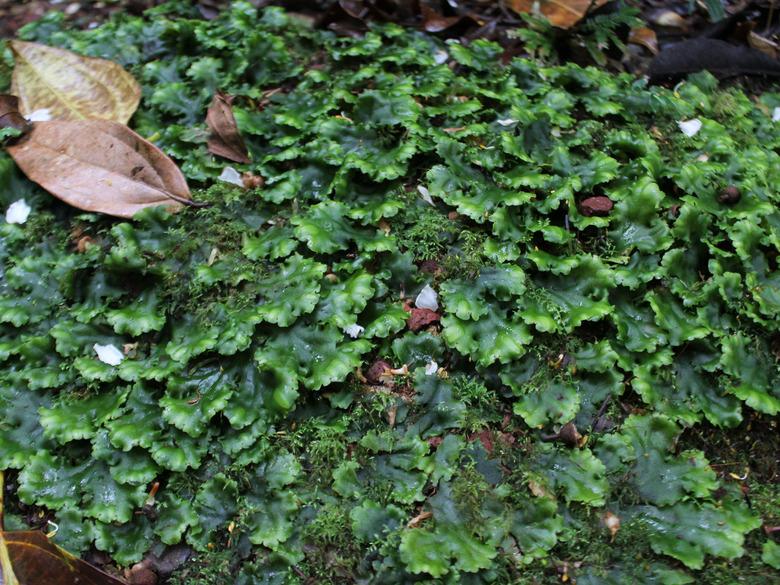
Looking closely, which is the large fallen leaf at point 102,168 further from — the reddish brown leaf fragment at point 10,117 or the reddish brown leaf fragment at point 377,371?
the reddish brown leaf fragment at point 377,371

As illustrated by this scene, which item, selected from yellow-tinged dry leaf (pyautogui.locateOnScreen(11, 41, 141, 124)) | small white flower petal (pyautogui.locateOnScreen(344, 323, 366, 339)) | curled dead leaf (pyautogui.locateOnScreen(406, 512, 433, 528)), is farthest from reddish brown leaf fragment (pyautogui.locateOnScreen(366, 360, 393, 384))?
yellow-tinged dry leaf (pyautogui.locateOnScreen(11, 41, 141, 124))

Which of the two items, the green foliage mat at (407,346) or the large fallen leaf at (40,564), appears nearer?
the large fallen leaf at (40,564)

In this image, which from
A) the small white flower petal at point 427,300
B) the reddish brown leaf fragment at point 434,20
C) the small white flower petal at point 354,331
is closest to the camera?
the small white flower petal at point 354,331

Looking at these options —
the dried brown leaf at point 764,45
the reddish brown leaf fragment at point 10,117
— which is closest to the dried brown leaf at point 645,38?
the dried brown leaf at point 764,45

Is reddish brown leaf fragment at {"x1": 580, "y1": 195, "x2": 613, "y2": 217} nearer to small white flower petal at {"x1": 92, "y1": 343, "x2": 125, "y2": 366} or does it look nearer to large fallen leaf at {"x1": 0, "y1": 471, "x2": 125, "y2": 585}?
small white flower petal at {"x1": 92, "y1": 343, "x2": 125, "y2": 366}

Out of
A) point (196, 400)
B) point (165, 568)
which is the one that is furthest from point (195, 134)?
point (165, 568)

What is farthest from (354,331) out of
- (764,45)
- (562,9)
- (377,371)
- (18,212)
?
(764,45)

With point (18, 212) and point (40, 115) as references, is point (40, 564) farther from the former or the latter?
point (40, 115)
